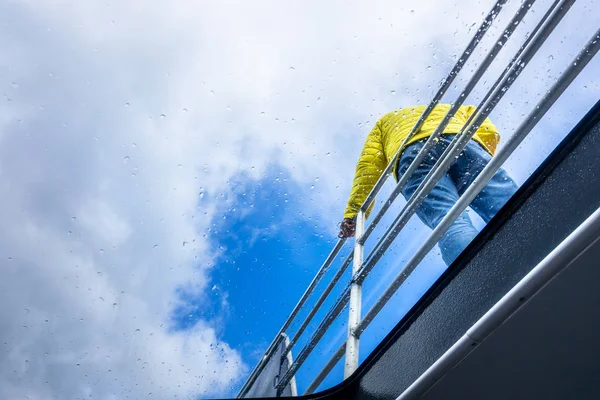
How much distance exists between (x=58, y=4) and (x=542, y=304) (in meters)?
4.54

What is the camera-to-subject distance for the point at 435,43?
7.99 ft

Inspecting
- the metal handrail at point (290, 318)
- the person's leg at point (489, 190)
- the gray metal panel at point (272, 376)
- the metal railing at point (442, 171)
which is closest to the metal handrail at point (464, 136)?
the metal railing at point (442, 171)

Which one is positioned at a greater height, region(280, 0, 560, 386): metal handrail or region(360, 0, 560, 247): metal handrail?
region(360, 0, 560, 247): metal handrail

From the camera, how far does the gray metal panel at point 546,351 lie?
1.68ft

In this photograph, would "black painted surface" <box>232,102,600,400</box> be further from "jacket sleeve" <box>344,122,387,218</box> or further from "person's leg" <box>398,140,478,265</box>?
"jacket sleeve" <box>344,122,387,218</box>

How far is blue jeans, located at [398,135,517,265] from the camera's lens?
1003mm

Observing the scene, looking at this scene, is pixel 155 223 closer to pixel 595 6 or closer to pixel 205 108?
pixel 205 108

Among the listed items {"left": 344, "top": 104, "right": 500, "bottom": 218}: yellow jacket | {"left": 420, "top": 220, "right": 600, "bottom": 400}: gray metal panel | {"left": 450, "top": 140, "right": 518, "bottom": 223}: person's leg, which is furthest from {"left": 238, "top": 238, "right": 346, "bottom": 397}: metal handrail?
{"left": 420, "top": 220, "right": 600, "bottom": 400}: gray metal panel

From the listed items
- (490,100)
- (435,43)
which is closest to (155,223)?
(435,43)

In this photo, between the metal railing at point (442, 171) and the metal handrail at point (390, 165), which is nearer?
the metal railing at point (442, 171)

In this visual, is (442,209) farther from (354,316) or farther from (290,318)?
(290,318)

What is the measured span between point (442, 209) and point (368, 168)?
0.59 meters

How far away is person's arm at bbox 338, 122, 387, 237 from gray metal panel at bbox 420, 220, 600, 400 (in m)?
1.02

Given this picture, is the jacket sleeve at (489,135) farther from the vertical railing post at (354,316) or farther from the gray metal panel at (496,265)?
the gray metal panel at (496,265)
